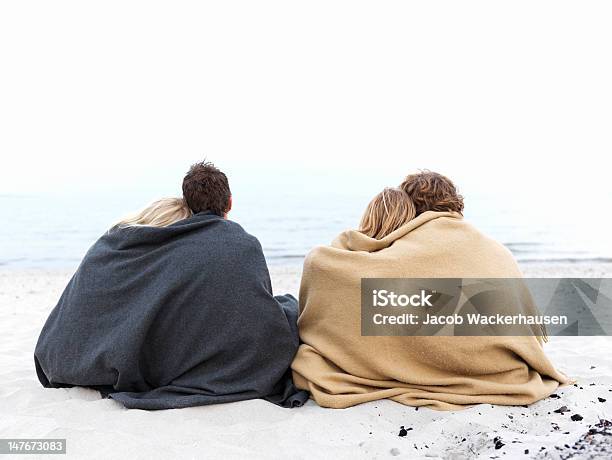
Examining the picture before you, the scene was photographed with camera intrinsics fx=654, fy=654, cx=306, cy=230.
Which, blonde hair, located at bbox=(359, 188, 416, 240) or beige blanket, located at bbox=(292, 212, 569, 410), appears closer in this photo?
beige blanket, located at bbox=(292, 212, 569, 410)

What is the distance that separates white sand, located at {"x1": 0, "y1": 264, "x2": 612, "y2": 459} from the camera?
2.99m

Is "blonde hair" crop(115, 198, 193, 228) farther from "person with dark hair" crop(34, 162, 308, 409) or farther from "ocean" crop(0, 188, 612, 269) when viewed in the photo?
"ocean" crop(0, 188, 612, 269)

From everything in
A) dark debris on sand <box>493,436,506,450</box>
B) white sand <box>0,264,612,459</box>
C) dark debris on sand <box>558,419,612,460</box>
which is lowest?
white sand <box>0,264,612,459</box>

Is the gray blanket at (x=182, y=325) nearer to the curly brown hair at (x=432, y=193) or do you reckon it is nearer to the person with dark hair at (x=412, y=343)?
the person with dark hair at (x=412, y=343)

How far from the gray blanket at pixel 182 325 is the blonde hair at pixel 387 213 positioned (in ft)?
2.27

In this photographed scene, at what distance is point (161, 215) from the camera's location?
12.9 feet

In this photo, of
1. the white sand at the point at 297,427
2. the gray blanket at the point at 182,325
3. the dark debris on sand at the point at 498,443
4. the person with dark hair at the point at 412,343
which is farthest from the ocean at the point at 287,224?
the dark debris on sand at the point at 498,443

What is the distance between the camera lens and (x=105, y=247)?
3932 millimetres

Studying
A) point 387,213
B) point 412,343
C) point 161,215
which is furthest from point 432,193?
point 161,215

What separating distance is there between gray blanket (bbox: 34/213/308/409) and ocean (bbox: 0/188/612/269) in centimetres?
1011

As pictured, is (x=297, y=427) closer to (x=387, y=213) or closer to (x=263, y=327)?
(x=263, y=327)

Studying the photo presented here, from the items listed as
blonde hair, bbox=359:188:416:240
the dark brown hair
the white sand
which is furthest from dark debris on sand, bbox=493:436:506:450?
the dark brown hair

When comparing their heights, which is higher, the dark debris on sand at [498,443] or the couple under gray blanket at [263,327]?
the couple under gray blanket at [263,327]

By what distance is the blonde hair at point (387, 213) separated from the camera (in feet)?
12.7
